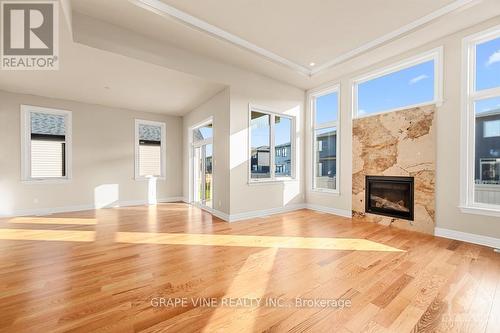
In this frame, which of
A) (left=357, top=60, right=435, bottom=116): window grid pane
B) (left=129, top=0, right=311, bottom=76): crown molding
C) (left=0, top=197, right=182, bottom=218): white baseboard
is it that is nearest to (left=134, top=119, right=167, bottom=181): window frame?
(left=0, top=197, right=182, bottom=218): white baseboard

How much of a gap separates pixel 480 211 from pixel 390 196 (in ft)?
4.22

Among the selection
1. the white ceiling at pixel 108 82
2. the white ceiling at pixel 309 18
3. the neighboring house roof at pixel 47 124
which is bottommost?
the neighboring house roof at pixel 47 124

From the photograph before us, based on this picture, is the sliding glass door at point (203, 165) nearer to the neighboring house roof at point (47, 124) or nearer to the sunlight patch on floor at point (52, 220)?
the sunlight patch on floor at point (52, 220)

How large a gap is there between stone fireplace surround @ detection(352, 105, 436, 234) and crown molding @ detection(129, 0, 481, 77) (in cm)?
135

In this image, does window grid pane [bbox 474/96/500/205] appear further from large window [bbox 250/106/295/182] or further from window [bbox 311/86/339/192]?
large window [bbox 250/106/295/182]

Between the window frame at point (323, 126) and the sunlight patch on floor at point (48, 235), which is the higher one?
the window frame at point (323, 126)

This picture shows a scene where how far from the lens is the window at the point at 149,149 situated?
6.93m

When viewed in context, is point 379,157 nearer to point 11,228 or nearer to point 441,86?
point 441,86

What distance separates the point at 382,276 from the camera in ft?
7.70

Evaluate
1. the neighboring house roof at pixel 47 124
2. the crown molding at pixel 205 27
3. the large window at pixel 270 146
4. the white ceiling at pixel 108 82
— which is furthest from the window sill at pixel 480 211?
the neighboring house roof at pixel 47 124

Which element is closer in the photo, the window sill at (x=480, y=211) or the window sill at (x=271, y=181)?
the window sill at (x=480, y=211)

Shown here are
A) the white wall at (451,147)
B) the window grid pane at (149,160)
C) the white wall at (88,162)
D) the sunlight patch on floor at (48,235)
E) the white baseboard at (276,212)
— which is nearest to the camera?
the white wall at (451,147)

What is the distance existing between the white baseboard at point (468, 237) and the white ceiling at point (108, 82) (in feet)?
16.2

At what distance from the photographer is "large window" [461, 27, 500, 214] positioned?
10.7 ft
